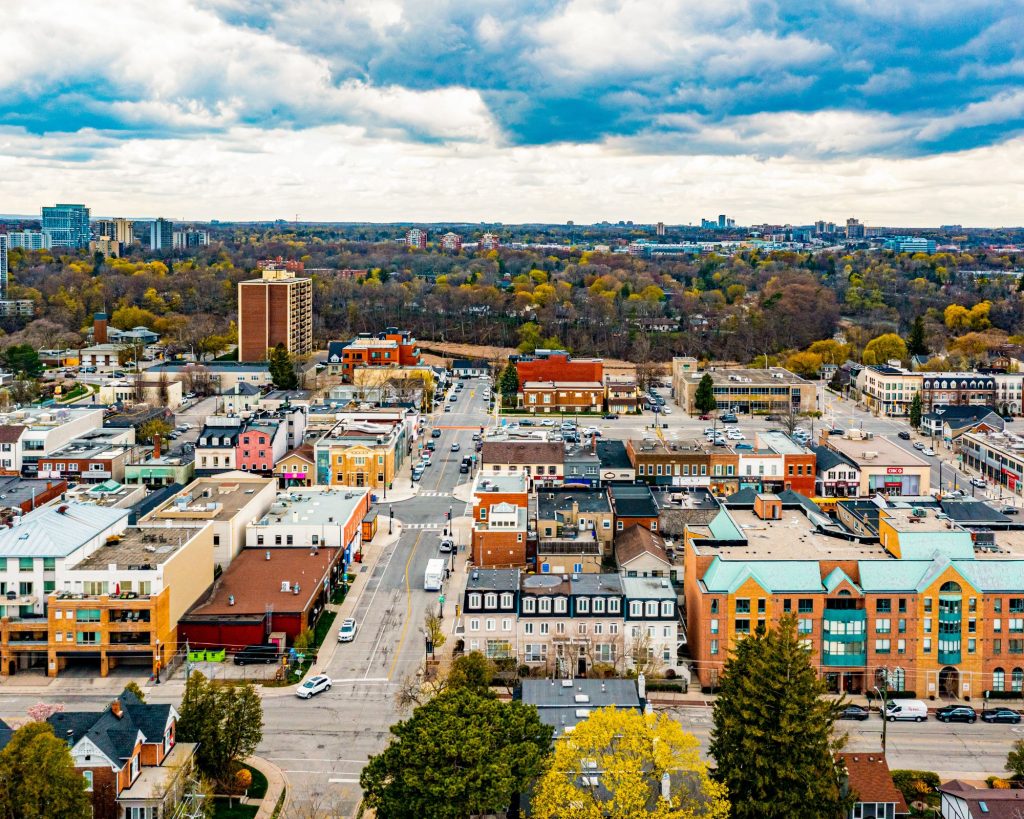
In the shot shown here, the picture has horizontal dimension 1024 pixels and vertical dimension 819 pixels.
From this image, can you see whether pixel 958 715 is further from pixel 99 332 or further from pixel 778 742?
pixel 99 332

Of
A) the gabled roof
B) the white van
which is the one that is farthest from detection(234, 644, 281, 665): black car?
the white van

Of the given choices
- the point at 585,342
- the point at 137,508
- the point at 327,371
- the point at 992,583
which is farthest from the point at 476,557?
the point at 585,342

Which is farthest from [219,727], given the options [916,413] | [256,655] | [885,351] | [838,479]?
[885,351]

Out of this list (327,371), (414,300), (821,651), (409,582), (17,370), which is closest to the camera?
(821,651)

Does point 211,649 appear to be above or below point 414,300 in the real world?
below

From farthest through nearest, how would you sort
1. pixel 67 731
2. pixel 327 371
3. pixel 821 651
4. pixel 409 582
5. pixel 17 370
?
pixel 327 371 → pixel 17 370 → pixel 409 582 → pixel 821 651 → pixel 67 731

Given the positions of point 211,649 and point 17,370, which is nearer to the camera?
point 211,649

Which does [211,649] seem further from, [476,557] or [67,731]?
[476,557]
